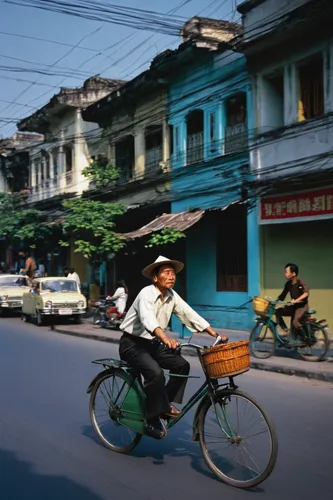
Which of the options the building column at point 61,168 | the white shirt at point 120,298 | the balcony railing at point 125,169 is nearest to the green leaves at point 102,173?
the balcony railing at point 125,169

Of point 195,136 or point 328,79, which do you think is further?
point 195,136

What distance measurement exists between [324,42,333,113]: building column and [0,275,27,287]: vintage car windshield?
15.1 m

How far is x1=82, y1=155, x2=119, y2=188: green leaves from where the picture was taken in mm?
23906

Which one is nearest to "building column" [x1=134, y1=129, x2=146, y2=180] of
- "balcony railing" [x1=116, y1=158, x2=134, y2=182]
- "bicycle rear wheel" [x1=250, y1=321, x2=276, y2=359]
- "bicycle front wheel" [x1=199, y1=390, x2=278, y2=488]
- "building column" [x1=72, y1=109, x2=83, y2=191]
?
"balcony railing" [x1=116, y1=158, x2=134, y2=182]

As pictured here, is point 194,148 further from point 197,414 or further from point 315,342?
point 197,414

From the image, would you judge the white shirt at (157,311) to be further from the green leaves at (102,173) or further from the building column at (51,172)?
the building column at (51,172)

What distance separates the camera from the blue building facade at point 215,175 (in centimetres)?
1678

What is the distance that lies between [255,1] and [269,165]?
175 inches

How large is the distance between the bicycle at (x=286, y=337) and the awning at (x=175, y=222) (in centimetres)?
573

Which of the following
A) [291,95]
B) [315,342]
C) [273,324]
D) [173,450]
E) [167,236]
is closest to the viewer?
[173,450]

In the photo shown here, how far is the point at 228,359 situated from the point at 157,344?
42.0 inches

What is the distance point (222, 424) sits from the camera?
4.58m

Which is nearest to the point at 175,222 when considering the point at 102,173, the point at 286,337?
the point at 102,173

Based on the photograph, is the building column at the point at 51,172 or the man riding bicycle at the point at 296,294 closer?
the man riding bicycle at the point at 296,294
